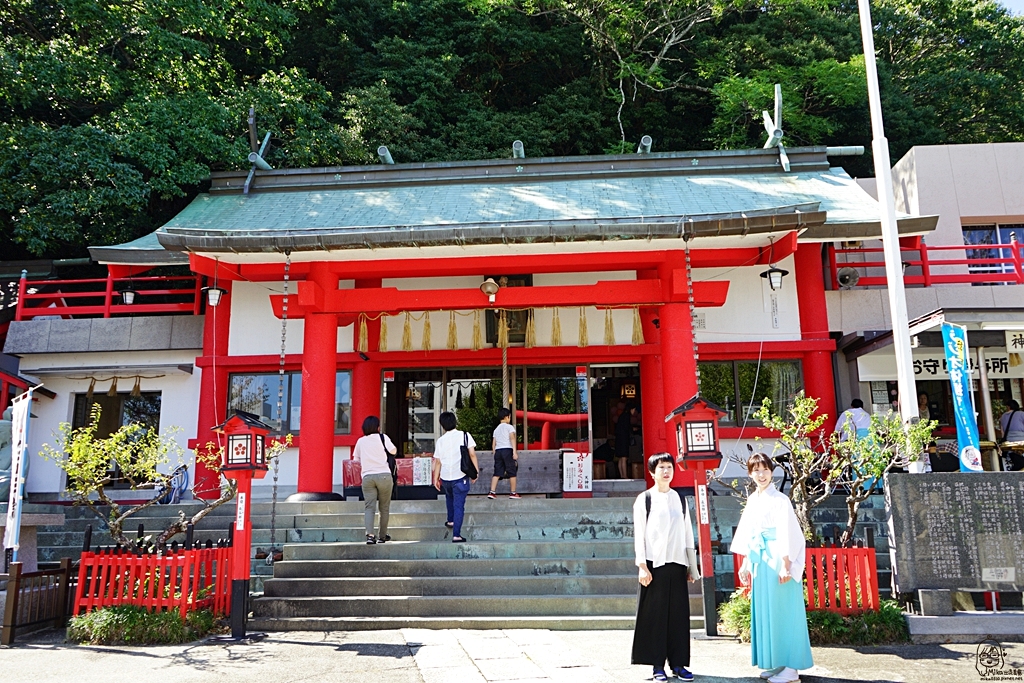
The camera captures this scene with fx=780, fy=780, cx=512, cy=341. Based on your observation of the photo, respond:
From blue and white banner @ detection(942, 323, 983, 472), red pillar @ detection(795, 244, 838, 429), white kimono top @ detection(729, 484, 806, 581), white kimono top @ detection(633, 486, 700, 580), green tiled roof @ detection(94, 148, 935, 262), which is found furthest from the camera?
red pillar @ detection(795, 244, 838, 429)

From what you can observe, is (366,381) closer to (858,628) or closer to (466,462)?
(466,462)

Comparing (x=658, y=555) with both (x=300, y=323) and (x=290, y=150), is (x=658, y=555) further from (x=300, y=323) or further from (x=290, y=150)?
(x=290, y=150)

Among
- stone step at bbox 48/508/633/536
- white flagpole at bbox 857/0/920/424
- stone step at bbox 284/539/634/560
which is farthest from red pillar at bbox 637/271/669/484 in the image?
white flagpole at bbox 857/0/920/424

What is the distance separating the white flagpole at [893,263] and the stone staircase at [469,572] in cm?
315

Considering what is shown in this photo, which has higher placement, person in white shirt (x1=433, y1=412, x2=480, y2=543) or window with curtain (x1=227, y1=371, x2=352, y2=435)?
window with curtain (x1=227, y1=371, x2=352, y2=435)

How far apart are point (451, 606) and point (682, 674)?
3.10m

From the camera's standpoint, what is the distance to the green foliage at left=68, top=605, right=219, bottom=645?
7328mm

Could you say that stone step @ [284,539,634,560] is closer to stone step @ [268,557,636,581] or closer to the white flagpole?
stone step @ [268,557,636,581]

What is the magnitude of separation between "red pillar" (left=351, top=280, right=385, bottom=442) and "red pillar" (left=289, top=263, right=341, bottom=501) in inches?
77.5

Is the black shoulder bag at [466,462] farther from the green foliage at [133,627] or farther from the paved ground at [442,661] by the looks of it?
the green foliage at [133,627]

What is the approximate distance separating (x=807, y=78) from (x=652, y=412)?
1406 centimetres

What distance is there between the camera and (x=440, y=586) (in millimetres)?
8367

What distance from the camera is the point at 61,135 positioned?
1595 centimetres

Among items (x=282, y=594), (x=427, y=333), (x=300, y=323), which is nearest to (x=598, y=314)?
(x=427, y=333)
